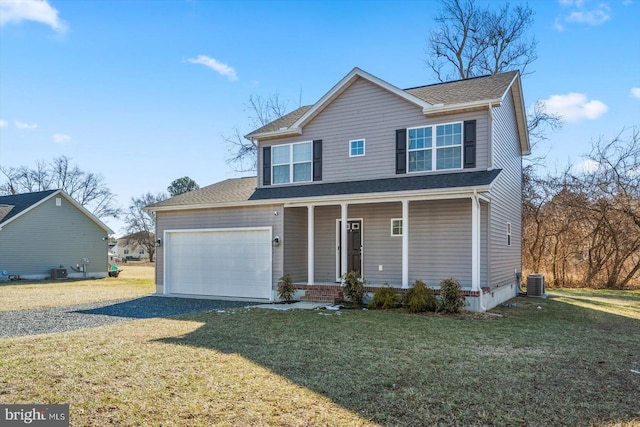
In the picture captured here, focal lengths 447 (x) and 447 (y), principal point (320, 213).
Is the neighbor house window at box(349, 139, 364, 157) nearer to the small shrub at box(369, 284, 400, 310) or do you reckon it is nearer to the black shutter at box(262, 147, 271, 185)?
the black shutter at box(262, 147, 271, 185)

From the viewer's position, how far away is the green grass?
4.06 metres

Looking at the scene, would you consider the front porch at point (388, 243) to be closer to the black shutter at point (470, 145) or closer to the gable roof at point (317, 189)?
the gable roof at point (317, 189)

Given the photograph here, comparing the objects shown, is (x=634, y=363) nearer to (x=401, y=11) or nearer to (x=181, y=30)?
(x=401, y=11)

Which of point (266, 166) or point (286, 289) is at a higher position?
point (266, 166)

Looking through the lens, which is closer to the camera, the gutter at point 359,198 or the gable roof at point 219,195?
the gutter at point 359,198

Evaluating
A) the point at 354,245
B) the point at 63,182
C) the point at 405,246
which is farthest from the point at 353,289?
the point at 63,182

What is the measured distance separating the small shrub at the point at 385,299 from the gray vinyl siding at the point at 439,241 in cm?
128

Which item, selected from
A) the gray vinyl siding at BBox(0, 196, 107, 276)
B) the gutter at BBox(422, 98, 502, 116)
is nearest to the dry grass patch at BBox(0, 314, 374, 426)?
the gutter at BBox(422, 98, 502, 116)

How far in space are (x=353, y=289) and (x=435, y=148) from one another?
454 centimetres

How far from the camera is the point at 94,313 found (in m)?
10.9

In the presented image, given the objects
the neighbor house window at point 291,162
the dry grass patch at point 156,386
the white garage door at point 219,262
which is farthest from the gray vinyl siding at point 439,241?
the dry grass patch at point 156,386

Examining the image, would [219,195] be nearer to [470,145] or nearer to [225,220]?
[225,220]

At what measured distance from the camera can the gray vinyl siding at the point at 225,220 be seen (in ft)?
44.0

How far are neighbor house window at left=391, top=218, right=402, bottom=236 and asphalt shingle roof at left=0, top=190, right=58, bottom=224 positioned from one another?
1991 centimetres
